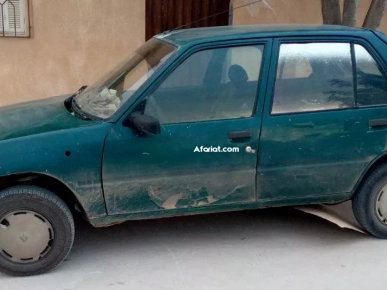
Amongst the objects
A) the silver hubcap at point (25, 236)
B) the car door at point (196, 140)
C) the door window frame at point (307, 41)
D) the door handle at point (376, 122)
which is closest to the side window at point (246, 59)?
the car door at point (196, 140)

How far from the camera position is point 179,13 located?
8.23m

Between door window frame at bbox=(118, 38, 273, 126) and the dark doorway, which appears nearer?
door window frame at bbox=(118, 38, 273, 126)

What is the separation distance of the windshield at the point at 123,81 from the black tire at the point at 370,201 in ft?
6.16

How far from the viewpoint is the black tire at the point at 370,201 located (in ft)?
14.3

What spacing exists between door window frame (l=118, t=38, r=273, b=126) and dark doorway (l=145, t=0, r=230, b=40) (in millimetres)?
4295

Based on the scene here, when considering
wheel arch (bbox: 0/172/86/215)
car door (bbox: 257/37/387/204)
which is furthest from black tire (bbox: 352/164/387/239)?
wheel arch (bbox: 0/172/86/215)

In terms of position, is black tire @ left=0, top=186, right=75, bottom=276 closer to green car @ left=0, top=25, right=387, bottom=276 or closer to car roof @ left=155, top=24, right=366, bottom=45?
green car @ left=0, top=25, right=387, bottom=276

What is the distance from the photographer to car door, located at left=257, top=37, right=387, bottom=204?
13.5 feet

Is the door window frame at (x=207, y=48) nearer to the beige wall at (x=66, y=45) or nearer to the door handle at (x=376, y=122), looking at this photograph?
the door handle at (x=376, y=122)

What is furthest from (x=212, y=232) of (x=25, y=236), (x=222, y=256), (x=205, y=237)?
(x=25, y=236)

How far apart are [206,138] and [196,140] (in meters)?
0.07

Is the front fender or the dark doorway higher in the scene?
the dark doorway

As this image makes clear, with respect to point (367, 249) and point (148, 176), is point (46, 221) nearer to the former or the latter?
point (148, 176)

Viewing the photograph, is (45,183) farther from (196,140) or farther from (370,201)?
(370,201)
